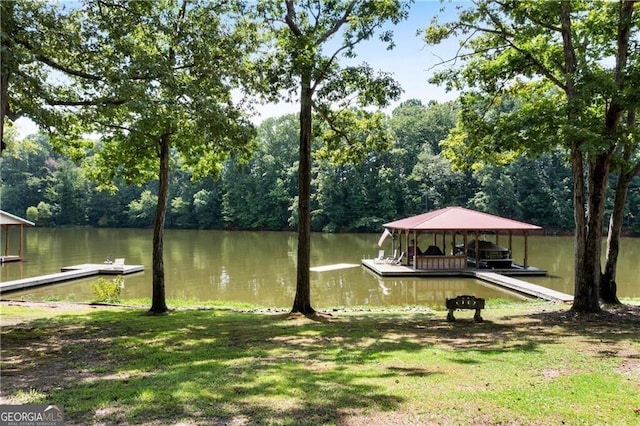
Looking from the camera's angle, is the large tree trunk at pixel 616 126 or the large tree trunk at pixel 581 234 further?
the large tree trunk at pixel 581 234

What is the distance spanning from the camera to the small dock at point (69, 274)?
688 inches

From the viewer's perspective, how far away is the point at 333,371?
17.7 ft

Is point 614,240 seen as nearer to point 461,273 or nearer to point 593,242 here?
point 593,242

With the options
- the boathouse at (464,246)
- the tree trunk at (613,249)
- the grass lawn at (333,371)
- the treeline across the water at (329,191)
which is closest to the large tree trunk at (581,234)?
the grass lawn at (333,371)

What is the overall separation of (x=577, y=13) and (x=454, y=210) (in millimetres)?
14888

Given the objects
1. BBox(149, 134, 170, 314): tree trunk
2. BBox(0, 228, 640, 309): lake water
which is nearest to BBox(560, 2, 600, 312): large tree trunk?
BBox(0, 228, 640, 309): lake water

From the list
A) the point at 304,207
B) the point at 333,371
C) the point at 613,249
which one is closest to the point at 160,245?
the point at 304,207

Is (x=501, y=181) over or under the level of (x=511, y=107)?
under

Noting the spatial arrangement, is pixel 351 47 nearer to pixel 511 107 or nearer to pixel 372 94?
pixel 372 94

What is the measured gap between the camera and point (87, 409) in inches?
161

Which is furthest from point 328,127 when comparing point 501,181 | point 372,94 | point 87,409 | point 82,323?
point 501,181

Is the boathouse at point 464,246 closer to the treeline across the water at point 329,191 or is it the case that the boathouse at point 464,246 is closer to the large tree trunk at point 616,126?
the large tree trunk at point 616,126

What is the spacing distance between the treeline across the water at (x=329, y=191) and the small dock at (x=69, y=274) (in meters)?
26.2

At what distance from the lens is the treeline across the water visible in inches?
2057
